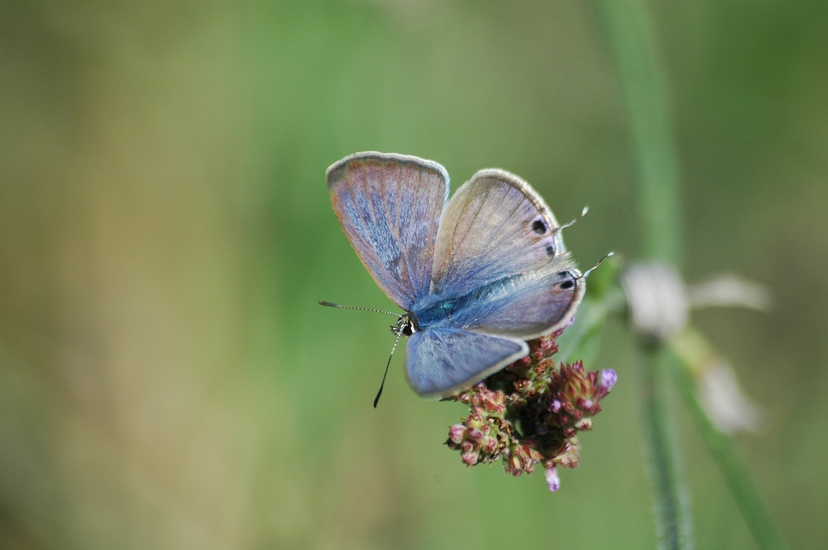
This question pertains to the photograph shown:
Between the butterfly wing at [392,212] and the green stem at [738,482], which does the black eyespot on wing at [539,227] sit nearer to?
the butterfly wing at [392,212]

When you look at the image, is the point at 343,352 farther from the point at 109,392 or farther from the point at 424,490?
the point at 109,392

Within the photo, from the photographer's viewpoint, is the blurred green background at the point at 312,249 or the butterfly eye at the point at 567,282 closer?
the butterfly eye at the point at 567,282

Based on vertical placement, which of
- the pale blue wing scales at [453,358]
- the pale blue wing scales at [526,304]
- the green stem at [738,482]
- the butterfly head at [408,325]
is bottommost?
the green stem at [738,482]

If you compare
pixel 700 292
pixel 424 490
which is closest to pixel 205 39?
pixel 424 490

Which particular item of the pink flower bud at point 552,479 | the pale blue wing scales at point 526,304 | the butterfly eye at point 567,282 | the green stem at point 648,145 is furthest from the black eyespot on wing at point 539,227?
the pink flower bud at point 552,479

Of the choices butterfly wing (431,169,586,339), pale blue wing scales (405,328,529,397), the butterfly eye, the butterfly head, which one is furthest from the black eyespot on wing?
the butterfly head

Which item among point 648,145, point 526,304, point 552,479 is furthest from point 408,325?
point 648,145

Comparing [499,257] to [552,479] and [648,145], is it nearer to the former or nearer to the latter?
[552,479]
